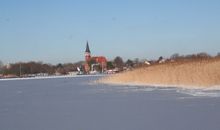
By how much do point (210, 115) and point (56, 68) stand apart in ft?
351

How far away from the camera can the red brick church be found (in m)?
111

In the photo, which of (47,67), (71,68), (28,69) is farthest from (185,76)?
(71,68)

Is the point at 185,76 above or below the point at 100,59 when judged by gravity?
below

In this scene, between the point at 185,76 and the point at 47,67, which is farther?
the point at 47,67

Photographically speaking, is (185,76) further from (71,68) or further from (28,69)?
(71,68)

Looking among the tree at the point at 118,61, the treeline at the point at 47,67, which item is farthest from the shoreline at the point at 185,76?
the tree at the point at 118,61

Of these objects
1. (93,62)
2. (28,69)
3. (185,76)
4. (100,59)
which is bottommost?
(185,76)

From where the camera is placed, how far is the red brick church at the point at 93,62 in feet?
364

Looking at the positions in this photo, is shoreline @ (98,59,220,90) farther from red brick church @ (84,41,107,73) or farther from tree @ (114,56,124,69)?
tree @ (114,56,124,69)

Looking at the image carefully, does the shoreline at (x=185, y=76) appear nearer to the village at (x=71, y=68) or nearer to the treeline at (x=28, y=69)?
the village at (x=71, y=68)

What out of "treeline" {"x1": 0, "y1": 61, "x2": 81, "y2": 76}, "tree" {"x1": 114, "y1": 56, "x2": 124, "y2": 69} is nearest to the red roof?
"tree" {"x1": 114, "y1": 56, "x2": 124, "y2": 69}

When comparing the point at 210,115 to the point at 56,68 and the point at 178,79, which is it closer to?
the point at 178,79

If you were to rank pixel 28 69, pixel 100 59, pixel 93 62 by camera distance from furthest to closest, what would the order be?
pixel 100 59, pixel 93 62, pixel 28 69

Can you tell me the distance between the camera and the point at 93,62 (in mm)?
114438
